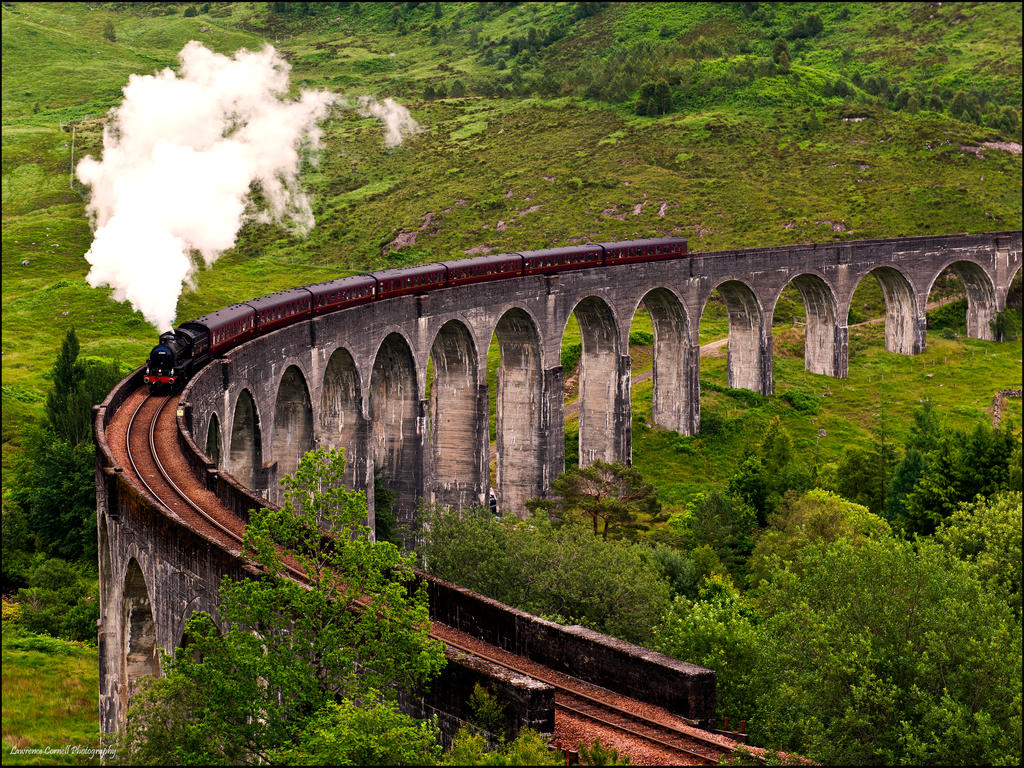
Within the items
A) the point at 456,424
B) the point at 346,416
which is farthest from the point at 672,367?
the point at 346,416

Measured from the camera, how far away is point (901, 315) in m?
84.2

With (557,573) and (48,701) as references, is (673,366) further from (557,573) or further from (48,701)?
(48,701)

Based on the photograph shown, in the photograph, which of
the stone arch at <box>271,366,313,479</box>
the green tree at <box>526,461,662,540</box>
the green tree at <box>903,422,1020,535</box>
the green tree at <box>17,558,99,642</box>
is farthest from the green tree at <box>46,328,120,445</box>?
the green tree at <box>903,422,1020,535</box>

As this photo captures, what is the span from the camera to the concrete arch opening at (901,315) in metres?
83.2

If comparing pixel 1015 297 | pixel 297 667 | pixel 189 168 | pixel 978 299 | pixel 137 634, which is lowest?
pixel 137 634

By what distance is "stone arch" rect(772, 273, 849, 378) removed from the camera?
77.6 meters

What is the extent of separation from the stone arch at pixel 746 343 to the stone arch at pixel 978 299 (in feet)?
75.3

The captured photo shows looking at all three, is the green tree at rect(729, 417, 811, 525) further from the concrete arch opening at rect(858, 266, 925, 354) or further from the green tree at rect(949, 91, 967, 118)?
the green tree at rect(949, 91, 967, 118)

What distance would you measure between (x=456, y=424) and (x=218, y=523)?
87.5ft

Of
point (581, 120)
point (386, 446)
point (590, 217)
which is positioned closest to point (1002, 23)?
point (581, 120)

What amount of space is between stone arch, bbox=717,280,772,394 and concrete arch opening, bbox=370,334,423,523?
93.4 feet

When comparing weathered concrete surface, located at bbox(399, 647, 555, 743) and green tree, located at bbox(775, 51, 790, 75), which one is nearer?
weathered concrete surface, located at bbox(399, 647, 555, 743)

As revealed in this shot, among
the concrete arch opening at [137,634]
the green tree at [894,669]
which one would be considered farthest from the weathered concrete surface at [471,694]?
the concrete arch opening at [137,634]

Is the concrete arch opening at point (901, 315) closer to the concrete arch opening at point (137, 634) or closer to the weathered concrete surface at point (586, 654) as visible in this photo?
the weathered concrete surface at point (586, 654)
